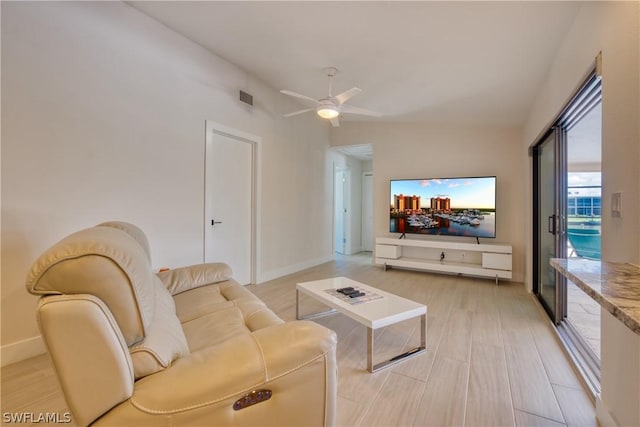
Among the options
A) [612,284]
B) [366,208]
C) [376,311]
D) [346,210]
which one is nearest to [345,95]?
[376,311]

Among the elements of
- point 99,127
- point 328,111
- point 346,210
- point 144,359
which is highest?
point 328,111

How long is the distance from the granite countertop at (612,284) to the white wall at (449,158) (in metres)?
3.39

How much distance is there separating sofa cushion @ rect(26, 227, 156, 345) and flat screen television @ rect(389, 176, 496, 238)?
14.4 feet

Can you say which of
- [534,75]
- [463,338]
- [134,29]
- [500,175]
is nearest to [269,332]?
[463,338]

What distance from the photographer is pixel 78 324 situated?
723 mm

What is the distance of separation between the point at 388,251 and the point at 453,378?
3067mm

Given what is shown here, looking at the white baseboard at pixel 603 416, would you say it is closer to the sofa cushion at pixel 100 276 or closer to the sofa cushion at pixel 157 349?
the sofa cushion at pixel 157 349

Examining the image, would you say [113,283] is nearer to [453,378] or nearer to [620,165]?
[453,378]

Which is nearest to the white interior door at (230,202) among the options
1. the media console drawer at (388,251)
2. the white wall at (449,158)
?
the media console drawer at (388,251)

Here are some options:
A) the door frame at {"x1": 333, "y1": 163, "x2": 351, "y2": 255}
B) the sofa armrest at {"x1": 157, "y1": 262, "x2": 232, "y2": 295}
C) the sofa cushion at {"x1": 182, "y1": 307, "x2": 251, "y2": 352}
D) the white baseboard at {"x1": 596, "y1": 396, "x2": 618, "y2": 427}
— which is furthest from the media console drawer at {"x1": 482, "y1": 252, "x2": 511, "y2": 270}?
the sofa cushion at {"x1": 182, "y1": 307, "x2": 251, "y2": 352}

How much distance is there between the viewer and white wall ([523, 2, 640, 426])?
1105 millimetres

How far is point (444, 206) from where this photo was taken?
14.6ft

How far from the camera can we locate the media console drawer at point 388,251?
15.5 feet

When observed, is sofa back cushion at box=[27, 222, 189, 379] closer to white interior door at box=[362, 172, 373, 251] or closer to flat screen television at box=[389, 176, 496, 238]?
flat screen television at box=[389, 176, 496, 238]
